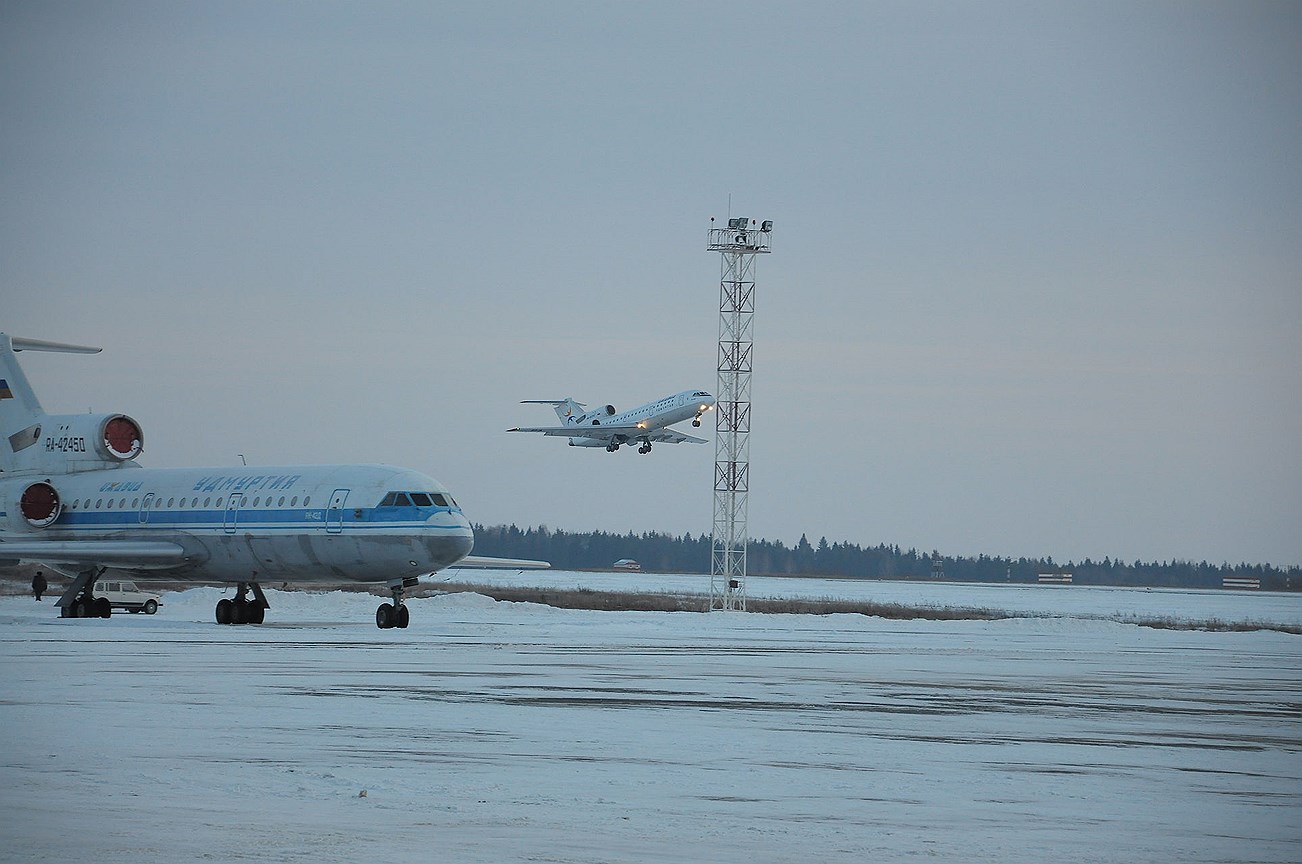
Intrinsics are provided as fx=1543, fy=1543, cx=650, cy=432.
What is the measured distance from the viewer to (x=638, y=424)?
83500 mm

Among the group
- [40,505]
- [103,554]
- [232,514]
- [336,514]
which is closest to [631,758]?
[336,514]

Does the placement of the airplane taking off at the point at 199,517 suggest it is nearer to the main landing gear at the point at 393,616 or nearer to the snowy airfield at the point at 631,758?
the main landing gear at the point at 393,616

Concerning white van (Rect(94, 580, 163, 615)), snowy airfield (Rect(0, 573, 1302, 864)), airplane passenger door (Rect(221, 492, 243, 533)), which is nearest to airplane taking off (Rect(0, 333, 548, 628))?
airplane passenger door (Rect(221, 492, 243, 533))

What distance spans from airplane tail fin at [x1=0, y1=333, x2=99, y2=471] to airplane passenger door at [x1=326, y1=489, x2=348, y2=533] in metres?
14.4

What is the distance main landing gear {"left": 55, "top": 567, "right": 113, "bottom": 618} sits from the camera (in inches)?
1661

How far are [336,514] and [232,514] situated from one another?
151 inches

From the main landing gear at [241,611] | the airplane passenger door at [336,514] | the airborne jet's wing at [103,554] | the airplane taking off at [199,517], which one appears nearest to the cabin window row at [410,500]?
the airplane taking off at [199,517]

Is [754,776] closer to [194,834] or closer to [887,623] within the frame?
[194,834]

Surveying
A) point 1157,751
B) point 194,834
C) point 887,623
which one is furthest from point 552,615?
point 194,834

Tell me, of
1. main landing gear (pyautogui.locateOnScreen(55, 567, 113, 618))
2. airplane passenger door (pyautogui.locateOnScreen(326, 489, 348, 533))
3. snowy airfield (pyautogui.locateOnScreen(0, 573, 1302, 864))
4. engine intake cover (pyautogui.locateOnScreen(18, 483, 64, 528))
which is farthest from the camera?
engine intake cover (pyautogui.locateOnScreen(18, 483, 64, 528))

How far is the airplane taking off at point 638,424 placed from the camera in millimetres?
80875

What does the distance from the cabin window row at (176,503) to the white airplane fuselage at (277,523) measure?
4cm

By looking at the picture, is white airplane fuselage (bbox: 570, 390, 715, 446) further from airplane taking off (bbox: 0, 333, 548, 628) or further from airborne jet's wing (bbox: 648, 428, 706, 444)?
airplane taking off (bbox: 0, 333, 548, 628)

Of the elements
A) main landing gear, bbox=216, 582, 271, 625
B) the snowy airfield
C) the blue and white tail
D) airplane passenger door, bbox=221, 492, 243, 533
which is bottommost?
the snowy airfield
